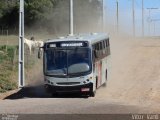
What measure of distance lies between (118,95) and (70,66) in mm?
3908

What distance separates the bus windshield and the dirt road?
1.35 m

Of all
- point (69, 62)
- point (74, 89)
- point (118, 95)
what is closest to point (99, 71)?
point (118, 95)

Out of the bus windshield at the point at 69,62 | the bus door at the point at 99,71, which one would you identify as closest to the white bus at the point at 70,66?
the bus windshield at the point at 69,62

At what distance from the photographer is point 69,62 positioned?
2764cm

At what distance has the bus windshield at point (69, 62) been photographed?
90.7 feet

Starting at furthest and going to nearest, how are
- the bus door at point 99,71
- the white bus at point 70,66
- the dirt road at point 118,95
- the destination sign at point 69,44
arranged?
the bus door at point 99,71 < the destination sign at point 69,44 < the white bus at point 70,66 < the dirt road at point 118,95

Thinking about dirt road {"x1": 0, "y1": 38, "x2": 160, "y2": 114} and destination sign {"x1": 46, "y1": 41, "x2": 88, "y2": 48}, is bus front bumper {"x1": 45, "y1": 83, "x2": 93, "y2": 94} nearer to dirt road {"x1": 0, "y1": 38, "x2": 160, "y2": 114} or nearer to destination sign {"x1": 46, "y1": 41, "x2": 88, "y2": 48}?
dirt road {"x1": 0, "y1": 38, "x2": 160, "y2": 114}

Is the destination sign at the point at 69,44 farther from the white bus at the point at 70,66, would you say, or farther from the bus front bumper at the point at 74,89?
the bus front bumper at the point at 74,89

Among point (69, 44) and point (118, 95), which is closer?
point (69, 44)

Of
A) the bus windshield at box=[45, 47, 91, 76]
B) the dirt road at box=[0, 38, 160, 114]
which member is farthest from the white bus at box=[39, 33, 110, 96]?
the dirt road at box=[0, 38, 160, 114]

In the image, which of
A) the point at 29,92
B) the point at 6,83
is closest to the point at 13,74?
the point at 6,83

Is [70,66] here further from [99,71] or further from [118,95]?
[118,95]

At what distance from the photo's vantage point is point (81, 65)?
1092 inches

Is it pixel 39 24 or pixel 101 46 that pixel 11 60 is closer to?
pixel 101 46
